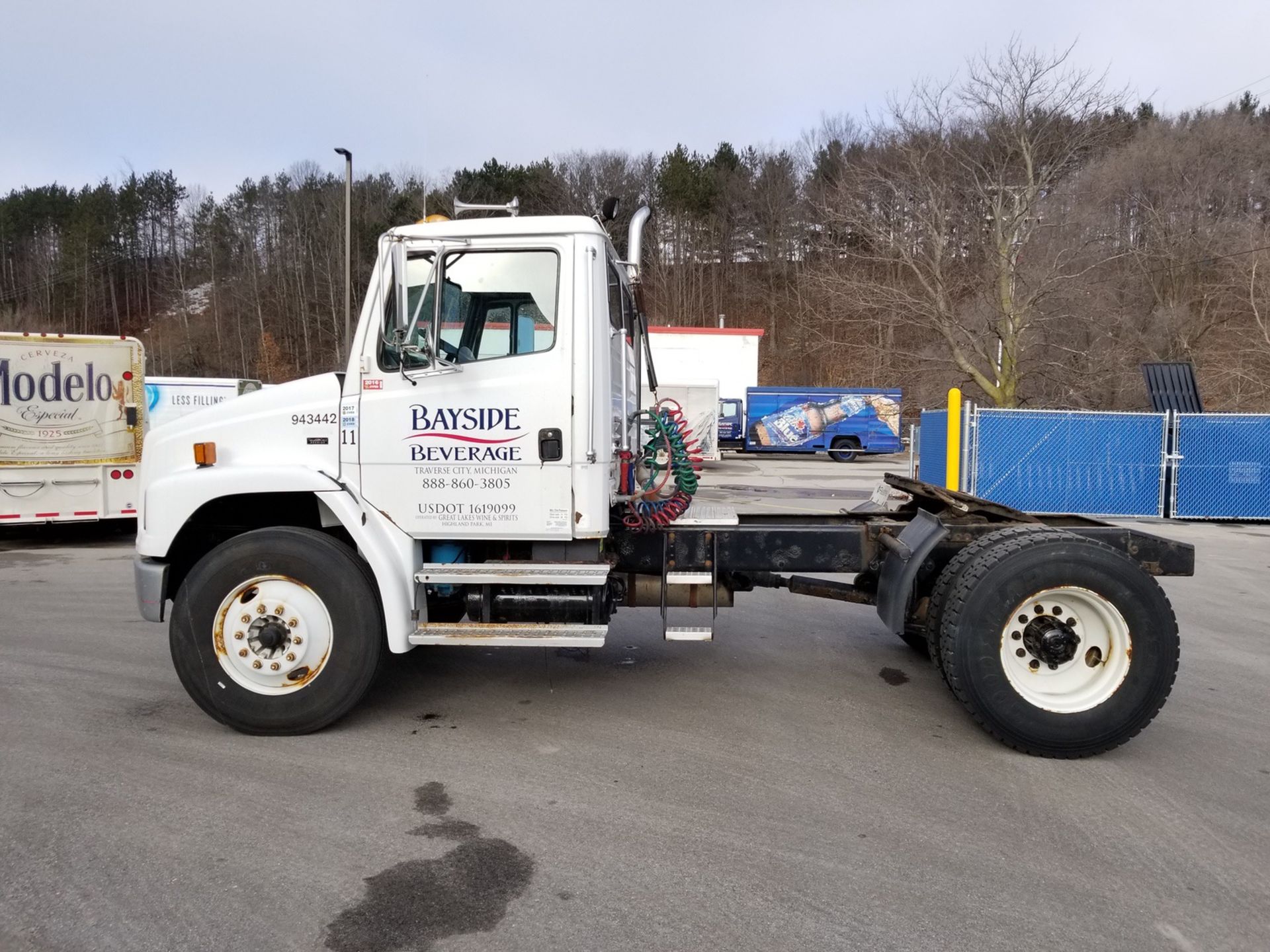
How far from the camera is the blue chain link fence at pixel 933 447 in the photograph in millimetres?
16016

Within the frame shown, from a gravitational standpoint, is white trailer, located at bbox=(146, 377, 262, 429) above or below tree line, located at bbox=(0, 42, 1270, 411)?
below

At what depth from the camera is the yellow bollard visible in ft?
45.9

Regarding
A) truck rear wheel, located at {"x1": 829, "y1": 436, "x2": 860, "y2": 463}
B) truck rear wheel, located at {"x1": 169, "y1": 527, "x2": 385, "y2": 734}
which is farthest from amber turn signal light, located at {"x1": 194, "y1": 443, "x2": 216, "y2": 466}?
truck rear wheel, located at {"x1": 829, "y1": 436, "x2": 860, "y2": 463}

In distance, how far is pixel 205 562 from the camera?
4.83m

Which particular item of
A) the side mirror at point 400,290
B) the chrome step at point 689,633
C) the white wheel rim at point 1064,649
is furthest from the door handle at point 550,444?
the white wheel rim at point 1064,649

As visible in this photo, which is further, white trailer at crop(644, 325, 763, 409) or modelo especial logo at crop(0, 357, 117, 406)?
white trailer at crop(644, 325, 763, 409)

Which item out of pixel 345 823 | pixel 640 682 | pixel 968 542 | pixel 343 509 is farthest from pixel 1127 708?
pixel 343 509

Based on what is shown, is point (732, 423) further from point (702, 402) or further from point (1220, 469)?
point (1220, 469)

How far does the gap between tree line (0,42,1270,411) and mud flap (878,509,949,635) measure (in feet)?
9.29

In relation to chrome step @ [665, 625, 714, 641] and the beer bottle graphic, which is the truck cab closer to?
the beer bottle graphic

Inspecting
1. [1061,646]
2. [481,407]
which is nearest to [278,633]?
[481,407]

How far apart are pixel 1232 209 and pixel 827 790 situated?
43.8 m

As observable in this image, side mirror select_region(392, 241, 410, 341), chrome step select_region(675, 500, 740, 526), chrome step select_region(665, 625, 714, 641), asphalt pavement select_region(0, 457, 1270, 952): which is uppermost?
side mirror select_region(392, 241, 410, 341)

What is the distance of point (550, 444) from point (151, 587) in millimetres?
2349
